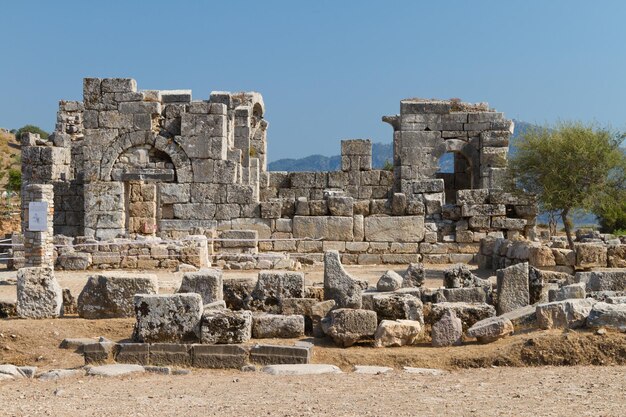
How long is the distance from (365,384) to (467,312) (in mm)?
2541

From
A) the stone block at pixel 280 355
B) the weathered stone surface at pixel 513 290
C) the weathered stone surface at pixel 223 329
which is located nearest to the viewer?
the stone block at pixel 280 355

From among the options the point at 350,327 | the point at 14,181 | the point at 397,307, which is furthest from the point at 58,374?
the point at 14,181

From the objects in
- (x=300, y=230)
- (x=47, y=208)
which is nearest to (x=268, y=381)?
(x=47, y=208)

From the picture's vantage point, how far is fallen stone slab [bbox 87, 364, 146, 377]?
27.1ft

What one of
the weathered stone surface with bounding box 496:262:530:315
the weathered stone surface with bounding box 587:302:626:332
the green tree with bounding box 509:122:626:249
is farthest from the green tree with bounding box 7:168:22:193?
the weathered stone surface with bounding box 587:302:626:332

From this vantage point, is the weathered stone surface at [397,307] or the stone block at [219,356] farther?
the weathered stone surface at [397,307]

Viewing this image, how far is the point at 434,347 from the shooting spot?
30.0ft

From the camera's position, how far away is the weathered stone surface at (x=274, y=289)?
10305 millimetres

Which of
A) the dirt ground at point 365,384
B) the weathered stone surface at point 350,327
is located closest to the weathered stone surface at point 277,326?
the dirt ground at point 365,384

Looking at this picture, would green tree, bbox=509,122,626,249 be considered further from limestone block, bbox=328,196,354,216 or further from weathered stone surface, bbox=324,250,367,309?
weathered stone surface, bbox=324,250,367,309

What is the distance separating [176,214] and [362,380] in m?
12.0

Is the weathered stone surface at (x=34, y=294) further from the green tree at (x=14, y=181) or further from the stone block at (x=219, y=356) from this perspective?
the green tree at (x=14, y=181)

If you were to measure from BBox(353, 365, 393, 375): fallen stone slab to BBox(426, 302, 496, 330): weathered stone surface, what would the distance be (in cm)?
146

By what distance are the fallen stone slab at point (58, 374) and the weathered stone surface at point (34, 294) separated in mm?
2144
